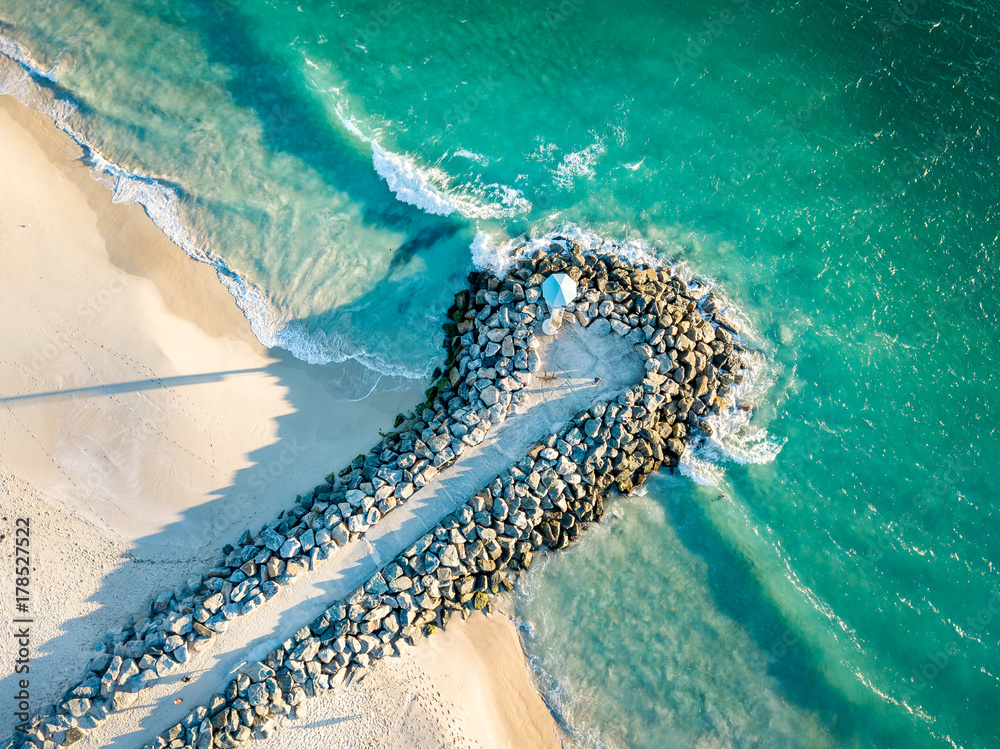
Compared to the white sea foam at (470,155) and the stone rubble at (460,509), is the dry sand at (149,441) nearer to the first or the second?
the stone rubble at (460,509)

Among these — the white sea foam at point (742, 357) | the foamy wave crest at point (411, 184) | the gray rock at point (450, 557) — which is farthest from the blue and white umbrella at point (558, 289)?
the gray rock at point (450, 557)

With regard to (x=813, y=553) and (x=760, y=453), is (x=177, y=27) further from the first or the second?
(x=813, y=553)

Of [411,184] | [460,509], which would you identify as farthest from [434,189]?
[460,509]

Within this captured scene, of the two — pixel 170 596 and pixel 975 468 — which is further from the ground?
pixel 170 596

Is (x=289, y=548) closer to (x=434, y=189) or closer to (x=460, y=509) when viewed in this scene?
(x=460, y=509)

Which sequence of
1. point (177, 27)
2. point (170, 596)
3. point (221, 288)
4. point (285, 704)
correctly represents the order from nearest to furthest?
point (285, 704) < point (170, 596) < point (221, 288) < point (177, 27)

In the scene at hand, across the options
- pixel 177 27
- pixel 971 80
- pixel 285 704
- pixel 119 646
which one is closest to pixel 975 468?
pixel 971 80

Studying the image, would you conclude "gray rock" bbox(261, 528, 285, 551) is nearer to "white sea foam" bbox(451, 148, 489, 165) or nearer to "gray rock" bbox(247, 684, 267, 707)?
"gray rock" bbox(247, 684, 267, 707)
